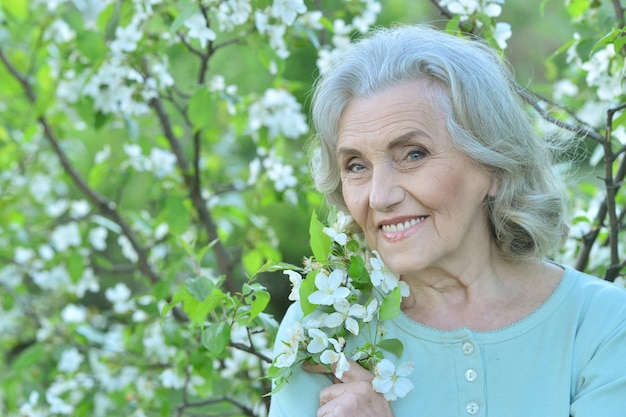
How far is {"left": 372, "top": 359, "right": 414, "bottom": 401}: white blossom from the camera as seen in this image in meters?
1.75

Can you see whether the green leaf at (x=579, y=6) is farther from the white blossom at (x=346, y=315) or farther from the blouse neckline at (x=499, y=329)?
the white blossom at (x=346, y=315)

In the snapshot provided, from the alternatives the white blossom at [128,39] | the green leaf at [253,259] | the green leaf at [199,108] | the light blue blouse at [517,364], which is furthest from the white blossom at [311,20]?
the light blue blouse at [517,364]

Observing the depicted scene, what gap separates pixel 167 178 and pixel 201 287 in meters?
1.11

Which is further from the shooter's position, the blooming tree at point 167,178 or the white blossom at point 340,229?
the blooming tree at point 167,178

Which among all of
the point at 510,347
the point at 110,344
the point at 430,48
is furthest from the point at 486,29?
the point at 110,344

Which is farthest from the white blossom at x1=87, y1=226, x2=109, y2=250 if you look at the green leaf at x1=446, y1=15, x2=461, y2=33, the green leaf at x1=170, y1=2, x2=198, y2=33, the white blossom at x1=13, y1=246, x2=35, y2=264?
the green leaf at x1=446, y1=15, x2=461, y2=33

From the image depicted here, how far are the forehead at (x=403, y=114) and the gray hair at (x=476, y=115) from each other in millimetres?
15

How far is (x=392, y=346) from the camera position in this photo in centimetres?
186

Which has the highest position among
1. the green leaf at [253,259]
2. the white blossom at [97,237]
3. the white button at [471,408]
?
the white button at [471,408]

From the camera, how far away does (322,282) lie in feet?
5.80

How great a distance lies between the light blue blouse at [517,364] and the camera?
5.98ft

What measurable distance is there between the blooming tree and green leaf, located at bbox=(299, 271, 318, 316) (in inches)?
4.9

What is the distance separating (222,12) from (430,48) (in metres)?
0.80

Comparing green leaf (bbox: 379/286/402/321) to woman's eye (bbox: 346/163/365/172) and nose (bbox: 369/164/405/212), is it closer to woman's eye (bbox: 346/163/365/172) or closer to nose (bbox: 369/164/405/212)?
nose (bbox: 369/164/405/212)
